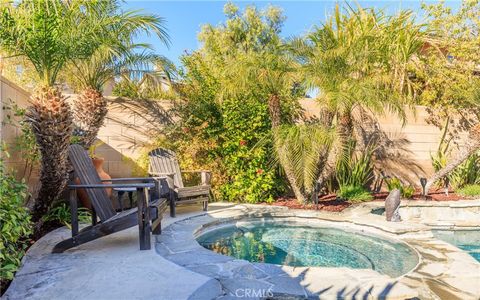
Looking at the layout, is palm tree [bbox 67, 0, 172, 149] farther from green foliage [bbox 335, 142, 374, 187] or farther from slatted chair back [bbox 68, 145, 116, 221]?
green foliage [bbox 335, 142, 374, 187]

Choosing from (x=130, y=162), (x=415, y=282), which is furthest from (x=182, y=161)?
(x=415, y=282)

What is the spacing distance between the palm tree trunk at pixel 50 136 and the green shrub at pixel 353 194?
586cm

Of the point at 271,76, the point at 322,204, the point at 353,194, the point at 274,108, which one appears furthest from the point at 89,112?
the point at 353,194

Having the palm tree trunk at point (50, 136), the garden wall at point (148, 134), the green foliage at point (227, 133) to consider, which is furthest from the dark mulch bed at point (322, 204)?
the palm tree trunk at point (50, 136)

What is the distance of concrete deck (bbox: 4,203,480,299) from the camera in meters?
2.38

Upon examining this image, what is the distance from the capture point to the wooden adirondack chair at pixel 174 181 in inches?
216

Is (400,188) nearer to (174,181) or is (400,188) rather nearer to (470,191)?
(470,191)

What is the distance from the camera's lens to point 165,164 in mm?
6348

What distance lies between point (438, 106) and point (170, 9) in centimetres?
808

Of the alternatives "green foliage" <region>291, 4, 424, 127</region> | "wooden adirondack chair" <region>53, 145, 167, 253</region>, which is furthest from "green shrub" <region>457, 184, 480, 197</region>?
"wooden adirondack chair" <region>53, 145, 167, 253</region>

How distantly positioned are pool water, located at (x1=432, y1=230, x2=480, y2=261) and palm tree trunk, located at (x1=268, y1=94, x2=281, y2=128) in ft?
12.0

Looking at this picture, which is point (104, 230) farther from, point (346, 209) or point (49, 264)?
point (346, 209)

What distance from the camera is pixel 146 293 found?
237 centimetres

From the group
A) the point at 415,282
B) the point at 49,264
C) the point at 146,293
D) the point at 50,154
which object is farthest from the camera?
the point at 50,154
